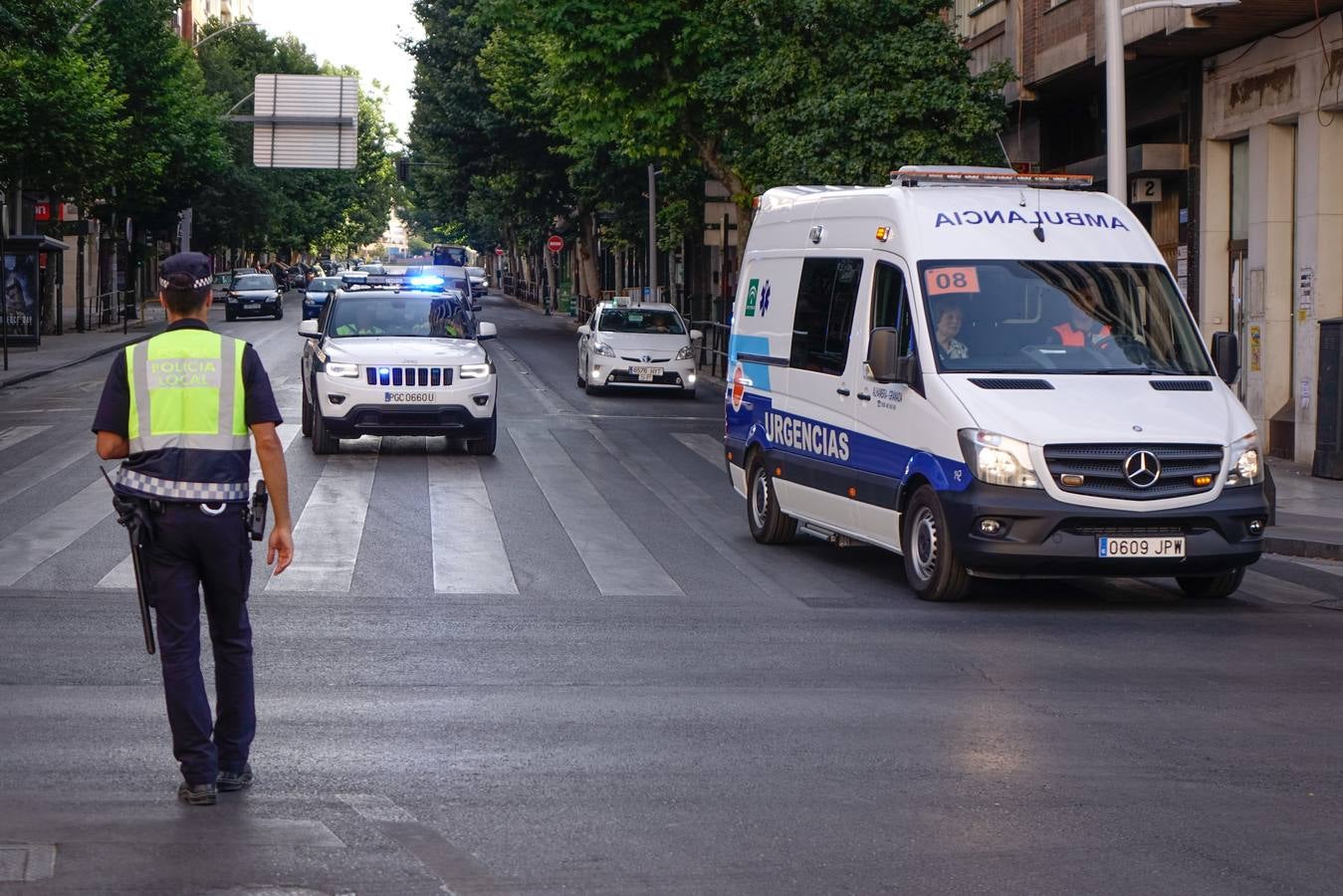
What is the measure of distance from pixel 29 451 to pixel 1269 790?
16.7 meters

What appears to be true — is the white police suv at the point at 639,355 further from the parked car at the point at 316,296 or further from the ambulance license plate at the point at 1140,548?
the parked car at the point at 316,296

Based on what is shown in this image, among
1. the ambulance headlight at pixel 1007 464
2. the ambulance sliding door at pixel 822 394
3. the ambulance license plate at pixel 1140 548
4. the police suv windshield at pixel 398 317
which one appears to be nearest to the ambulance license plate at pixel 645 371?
the police suv windshield at pixel 398 317

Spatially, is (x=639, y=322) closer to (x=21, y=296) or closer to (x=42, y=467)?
(x=42, y=467)

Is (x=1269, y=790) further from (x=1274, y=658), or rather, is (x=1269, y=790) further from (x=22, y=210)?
(x=22, y=210)

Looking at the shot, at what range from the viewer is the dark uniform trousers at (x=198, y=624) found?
621 cm

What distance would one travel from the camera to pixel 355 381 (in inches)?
778

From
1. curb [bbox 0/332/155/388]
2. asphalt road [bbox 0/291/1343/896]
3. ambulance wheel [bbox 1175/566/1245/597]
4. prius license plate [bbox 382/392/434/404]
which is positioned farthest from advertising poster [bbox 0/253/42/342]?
ambulance wheel [bbox 1175/566/1245/597]

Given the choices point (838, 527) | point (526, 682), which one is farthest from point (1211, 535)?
point (526, 682)

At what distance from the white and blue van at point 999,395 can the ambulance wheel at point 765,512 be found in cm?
2

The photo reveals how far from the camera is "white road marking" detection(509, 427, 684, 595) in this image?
1197 cm

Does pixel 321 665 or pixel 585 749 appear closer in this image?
pixel 585 749

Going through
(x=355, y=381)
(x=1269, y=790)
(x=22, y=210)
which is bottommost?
(x=1269, y=790)

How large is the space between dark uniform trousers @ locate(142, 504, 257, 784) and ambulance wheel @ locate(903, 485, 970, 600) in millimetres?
5544

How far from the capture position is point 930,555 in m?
11.4
